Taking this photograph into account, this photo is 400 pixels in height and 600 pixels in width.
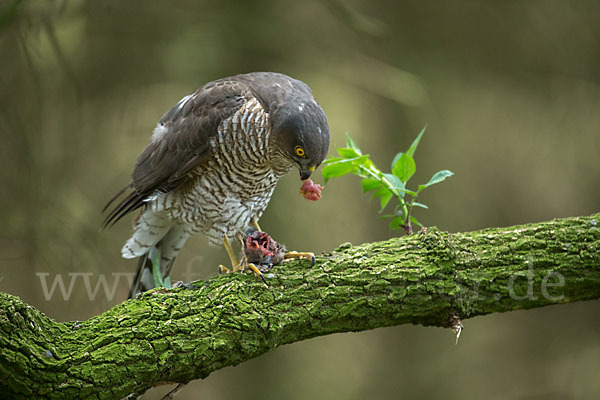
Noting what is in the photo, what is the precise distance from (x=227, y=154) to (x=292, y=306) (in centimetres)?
103

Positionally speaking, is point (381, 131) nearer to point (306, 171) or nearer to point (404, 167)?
point (404, 167)

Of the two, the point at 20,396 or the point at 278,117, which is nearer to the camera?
the point at 20,396

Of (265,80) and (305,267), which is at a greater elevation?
(265,80)

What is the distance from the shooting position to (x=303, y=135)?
110 inches

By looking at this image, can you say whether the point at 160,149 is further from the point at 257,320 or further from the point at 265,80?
the point at 257,320

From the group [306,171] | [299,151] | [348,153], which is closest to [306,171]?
[306,171]

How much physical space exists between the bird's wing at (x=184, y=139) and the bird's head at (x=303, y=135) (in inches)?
13.1

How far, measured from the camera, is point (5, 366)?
1.85m

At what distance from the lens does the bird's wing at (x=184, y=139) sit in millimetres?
3047

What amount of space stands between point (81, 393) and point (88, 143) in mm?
3351

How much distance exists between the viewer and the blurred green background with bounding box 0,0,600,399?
479 cm

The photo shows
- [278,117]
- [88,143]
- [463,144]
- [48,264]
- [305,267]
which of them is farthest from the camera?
[463,144]

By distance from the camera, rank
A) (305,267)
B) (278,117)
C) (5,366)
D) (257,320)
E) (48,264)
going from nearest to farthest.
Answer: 1. (5,366)
2. (257,320)
3. (305,267)
4. (278,117)
5. (48,264)

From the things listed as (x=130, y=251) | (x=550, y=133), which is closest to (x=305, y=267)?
(x=130, y=251)
